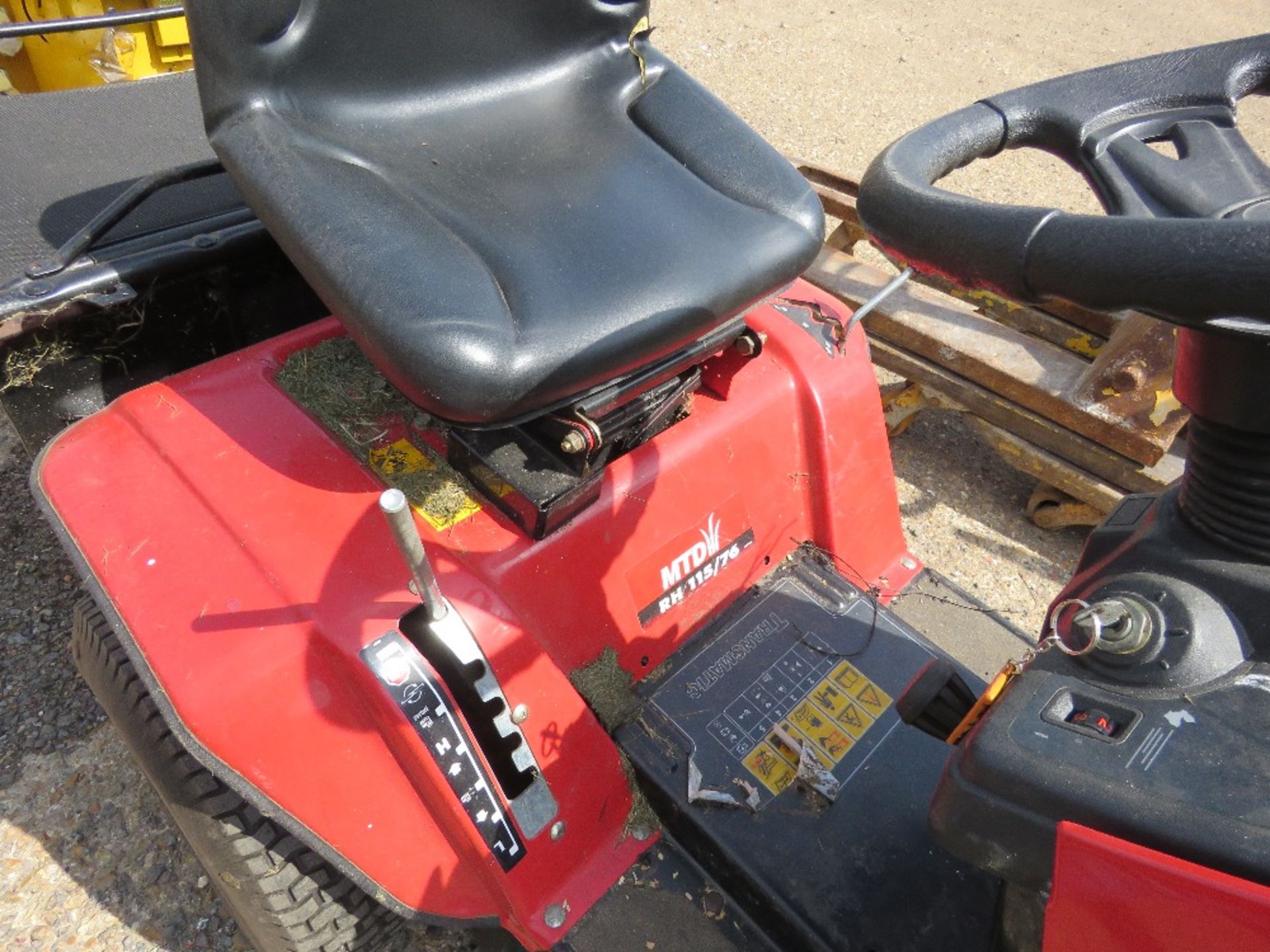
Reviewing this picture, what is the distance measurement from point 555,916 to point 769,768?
1.17ft

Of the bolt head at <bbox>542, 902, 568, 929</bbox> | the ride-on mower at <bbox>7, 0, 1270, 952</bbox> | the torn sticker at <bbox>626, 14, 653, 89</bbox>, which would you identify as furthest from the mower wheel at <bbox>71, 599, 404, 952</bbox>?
the torn sticker at <bbox>626, 14, 653, 89</bbox>

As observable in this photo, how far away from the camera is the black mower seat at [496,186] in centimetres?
110

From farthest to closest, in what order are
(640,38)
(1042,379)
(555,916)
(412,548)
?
1. (1042,379)
2. (640,38)
3. (555,916)
4. (412,548)

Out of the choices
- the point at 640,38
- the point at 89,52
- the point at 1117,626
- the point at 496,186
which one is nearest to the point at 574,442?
the point at 496,186

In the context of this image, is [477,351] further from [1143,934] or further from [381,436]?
[1143,934]

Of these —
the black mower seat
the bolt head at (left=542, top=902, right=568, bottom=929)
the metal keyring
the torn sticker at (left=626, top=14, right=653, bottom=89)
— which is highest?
the torn sticker at (left=626, top=14, right=653, bottom=89)

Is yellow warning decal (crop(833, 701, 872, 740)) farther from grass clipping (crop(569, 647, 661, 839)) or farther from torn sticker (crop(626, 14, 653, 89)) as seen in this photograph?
torn sticker (crop(626, 14, 653, 89))

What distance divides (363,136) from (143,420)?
53 cm

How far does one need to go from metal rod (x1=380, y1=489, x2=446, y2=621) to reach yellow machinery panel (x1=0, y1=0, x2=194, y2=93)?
1.93 m

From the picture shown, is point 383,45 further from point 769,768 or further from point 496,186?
point 769,768

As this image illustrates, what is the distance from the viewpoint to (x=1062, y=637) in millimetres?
875

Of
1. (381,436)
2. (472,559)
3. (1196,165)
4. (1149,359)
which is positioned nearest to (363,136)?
(381,436)

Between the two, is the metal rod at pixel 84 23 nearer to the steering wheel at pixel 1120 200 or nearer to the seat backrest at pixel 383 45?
the seat backrest at pixel 383 45

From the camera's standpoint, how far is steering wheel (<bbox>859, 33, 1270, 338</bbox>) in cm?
59
